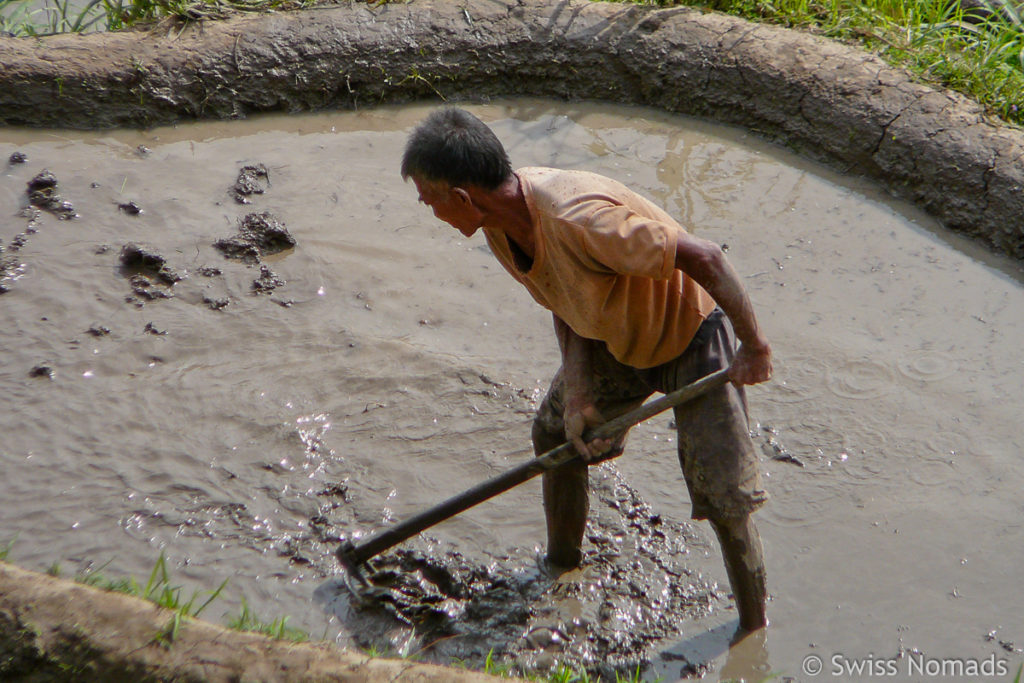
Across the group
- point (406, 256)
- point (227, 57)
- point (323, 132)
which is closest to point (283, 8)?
point (227, 57)

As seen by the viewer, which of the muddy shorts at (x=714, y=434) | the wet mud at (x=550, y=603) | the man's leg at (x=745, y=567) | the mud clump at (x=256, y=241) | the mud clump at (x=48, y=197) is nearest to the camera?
the muddy shorts at (x=714, y=434)

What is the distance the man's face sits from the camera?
231 centimetres

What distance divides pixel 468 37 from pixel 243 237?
2050 mm

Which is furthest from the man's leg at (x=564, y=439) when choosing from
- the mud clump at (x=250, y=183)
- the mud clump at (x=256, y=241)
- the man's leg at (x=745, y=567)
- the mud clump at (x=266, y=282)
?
the mud clump at (x=250, y=183)

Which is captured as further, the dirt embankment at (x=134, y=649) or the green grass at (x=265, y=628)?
the green grass at (x=265, y=628)

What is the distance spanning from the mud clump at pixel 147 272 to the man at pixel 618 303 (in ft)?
6.89

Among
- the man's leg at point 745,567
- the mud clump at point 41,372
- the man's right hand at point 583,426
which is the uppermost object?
the man's right hand at point 583,426

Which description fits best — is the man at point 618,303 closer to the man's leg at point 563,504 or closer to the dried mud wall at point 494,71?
the man's leg at point 563,504

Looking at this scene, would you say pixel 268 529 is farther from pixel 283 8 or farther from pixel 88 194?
pixel 283 8

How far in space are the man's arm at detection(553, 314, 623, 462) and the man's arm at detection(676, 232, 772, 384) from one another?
466 mm

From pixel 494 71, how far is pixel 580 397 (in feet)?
11.6

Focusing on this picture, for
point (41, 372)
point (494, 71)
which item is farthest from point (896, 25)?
point (41, 372)

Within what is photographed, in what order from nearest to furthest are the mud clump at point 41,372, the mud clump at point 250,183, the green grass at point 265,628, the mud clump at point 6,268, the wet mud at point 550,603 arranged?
the green grass at point 265,628 → the wet mud at point 550,603 → the mud clump at point 41,372 → the mud clump at point 6,268 → the mud clump at point 250,183

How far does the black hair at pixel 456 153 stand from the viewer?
2.27 metres
